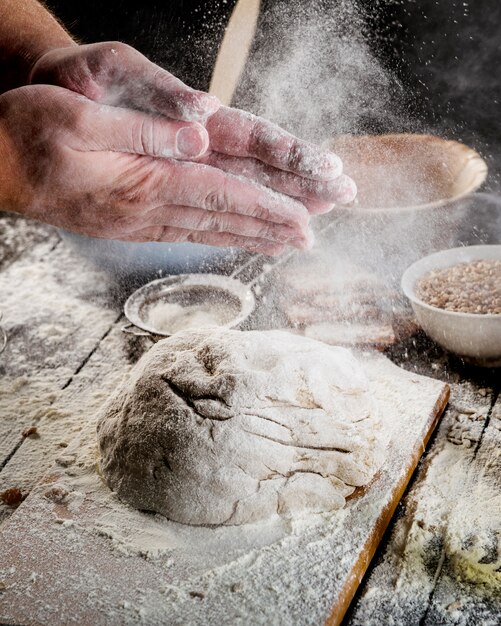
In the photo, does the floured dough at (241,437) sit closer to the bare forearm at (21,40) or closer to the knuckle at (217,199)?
the knuckle at (217,199)

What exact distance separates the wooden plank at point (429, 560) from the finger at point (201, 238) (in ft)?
2.83

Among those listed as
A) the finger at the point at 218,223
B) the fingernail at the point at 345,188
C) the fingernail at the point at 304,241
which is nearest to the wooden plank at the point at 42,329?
the finger at the point at 218,223

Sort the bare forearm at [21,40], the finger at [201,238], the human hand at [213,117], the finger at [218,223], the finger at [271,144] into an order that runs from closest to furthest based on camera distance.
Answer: the human hand at [213,117] < the finger at [271,144] < the finger at [218,223] < the finger at [201,238] < the bare forearm at [21,40]

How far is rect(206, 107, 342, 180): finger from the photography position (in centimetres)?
195

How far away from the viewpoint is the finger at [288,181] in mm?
2023

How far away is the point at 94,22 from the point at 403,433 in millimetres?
3679

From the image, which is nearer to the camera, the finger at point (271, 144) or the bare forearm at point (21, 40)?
the finger at point (271, 144)

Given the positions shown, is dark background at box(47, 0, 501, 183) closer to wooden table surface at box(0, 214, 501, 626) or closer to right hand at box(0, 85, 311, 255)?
wooden table surface at box(0, 214, 501, 626)

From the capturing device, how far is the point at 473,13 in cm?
420

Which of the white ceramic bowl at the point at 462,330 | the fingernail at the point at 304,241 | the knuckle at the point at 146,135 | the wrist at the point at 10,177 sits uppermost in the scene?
the knuckle at the point at 146,135

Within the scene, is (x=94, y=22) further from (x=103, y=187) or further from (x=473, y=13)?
(x=103, y=187)

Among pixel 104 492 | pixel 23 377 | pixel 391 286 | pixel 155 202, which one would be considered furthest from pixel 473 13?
pixel 104 492

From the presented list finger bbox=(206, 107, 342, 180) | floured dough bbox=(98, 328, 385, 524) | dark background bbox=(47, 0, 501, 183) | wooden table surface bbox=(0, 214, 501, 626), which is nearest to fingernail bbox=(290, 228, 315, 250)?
finger bbox=(206, 107, 342, 180)

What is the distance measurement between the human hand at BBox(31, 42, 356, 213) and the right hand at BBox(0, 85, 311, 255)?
0.05 m
